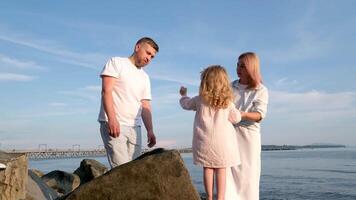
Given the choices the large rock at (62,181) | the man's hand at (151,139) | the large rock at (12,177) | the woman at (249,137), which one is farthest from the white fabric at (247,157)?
the large rock at (62,181)

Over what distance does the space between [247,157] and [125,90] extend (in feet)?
5.03

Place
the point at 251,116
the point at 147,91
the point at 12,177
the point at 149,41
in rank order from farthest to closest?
the point at 12,177 → the point at 147,91 → the point at 149,41 → the point at 251,116

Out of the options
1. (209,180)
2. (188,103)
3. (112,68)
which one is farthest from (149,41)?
(209,180)

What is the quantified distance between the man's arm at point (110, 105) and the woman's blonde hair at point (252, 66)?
1.45 m

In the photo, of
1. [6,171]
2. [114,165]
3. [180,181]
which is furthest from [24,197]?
[180,181]

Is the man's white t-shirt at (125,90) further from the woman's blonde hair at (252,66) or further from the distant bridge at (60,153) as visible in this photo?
the distant bridge at (60,153)

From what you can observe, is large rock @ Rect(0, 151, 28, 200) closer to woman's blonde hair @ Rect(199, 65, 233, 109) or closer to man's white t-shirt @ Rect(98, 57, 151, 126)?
man's white t-shirt @ Rect(98, 57, 151, 126)

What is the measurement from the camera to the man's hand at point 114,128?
14.4ft

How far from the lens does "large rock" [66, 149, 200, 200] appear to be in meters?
4.04

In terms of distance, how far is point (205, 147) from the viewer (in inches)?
172

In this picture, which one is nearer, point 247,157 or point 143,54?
point 247,157

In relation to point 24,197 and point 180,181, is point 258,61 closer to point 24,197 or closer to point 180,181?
point 180,181

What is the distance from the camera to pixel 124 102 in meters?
4.63

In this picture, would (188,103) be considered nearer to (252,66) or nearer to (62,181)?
(252,66)
